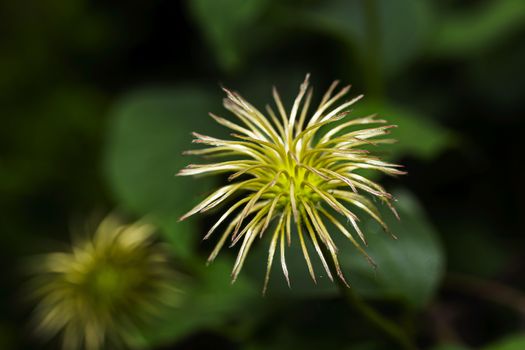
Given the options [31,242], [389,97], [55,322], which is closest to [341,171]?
[55,322]

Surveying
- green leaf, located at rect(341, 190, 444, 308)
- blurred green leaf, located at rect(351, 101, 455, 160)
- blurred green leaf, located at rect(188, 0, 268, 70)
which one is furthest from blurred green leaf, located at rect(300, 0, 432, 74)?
green leaf, located at rect(341, 190, 444, 308)

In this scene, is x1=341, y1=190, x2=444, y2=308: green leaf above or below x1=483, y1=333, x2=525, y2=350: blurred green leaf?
above

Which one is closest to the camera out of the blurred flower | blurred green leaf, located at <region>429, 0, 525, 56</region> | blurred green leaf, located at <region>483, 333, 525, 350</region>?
blurred green leaf, located at <region>483, 333, 525, 350</region>

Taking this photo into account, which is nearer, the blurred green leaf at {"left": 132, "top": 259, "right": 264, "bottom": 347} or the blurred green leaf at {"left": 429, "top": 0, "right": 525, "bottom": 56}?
the blurred green leaf at {"left": 132, "top": 259, "right": 264, "bottom": 347}

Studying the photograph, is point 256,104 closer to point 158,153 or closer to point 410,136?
point 158,153

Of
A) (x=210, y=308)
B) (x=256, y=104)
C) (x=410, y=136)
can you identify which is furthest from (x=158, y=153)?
(x=410, y=136)

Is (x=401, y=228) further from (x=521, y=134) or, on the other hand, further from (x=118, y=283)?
Result: (x=521, y=134)

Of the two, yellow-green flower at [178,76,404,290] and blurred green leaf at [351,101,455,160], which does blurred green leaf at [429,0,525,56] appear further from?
yellow-green flower at [178,76,404,290]
